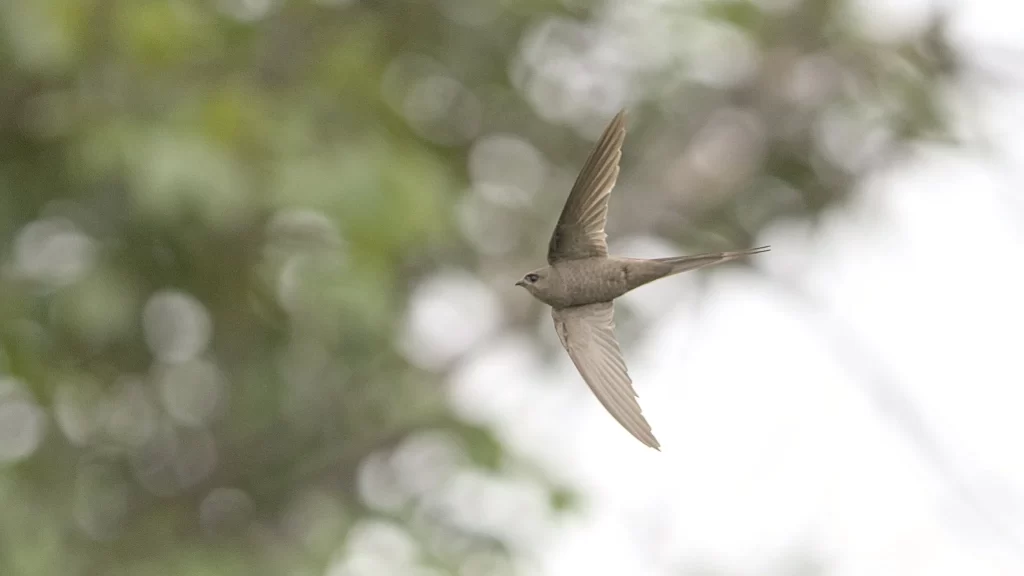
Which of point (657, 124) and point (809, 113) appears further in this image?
point (657, 124)

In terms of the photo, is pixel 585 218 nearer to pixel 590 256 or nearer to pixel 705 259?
pixel 590 256

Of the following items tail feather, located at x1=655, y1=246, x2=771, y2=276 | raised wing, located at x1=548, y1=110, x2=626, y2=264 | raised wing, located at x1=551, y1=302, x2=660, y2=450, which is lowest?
raised wing, located at x1=551, y1=302, x2=660, y2=450

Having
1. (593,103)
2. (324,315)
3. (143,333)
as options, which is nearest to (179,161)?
(324,315)

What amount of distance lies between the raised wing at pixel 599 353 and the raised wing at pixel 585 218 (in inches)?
1.1

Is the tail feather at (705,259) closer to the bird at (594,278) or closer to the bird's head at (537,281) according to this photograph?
the bird at (594,278)

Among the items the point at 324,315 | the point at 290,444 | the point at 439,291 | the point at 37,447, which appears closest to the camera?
the point at 324,315

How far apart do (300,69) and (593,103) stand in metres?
1.29

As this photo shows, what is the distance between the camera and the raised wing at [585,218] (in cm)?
65

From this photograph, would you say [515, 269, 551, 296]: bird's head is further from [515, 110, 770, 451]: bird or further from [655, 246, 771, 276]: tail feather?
[655, 246, 771, 276]: tail feather

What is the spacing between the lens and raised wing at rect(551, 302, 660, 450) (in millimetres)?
592

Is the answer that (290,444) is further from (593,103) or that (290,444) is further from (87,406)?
(593,103)

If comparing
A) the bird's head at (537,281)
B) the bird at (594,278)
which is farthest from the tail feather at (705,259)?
the bird's head at (537,281)

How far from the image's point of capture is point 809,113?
14.5 ft

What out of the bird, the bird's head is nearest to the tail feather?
the bird
